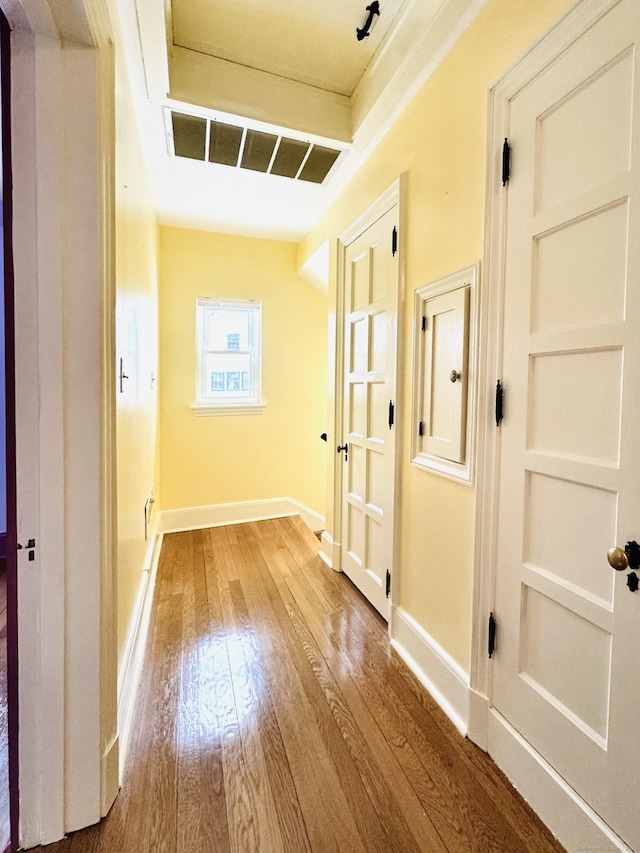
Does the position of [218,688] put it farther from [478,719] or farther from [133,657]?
[478,719]

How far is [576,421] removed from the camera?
1.01 meters

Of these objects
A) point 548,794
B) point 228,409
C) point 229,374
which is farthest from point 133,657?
point 229,374

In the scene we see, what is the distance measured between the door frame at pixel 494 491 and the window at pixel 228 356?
8.51ft

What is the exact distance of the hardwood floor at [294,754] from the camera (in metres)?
1.04

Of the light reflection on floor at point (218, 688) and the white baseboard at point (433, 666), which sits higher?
the white baseboard at point (433, 666)

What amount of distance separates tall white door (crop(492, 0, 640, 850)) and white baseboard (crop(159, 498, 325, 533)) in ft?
8.54

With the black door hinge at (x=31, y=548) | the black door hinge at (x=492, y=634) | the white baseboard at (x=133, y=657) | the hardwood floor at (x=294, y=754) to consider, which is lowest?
the hardwood floor at (x=294, y=754)

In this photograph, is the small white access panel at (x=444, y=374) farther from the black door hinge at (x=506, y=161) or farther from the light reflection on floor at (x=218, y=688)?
the light reflection on floor at (x=218, y=688)

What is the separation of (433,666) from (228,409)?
263 centimetres

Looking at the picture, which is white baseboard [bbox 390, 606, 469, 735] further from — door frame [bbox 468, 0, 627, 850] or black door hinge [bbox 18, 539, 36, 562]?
black door hinge [bbox 18, 539, 36, 562]

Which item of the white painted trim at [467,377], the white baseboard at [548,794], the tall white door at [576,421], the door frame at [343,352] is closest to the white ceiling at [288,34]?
the door frame at [343,352]

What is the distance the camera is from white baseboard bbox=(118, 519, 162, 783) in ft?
4.30

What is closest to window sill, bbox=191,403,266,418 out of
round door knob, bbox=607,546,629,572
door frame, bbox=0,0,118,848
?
door frame, bbox=0,0,118,848

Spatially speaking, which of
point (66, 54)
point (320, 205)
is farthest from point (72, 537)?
point (320, 205)
